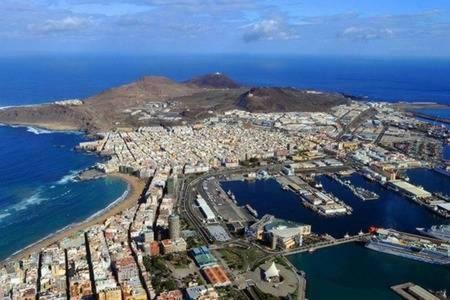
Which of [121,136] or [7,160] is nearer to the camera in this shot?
[7,160]

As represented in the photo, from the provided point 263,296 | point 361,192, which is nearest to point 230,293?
point 263,296

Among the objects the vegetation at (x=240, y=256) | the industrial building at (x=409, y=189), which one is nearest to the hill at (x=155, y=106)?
the industrial building at (x=409, y=189)

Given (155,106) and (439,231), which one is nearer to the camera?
(439,231)

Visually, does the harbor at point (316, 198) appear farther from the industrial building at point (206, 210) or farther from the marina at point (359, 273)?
the industrial building at point (206, 210)

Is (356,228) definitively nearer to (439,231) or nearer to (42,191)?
(439,231)

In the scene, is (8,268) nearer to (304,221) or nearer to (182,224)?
(182,224)

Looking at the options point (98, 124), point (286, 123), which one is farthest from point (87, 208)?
point (286, 123)

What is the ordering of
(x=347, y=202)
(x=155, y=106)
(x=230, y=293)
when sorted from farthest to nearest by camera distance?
1. (x=155, y=106)
2. (x=347, y=202)
3. (x=230, y=293)
